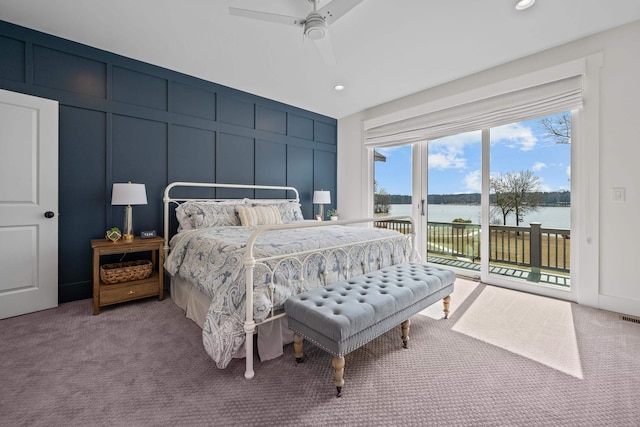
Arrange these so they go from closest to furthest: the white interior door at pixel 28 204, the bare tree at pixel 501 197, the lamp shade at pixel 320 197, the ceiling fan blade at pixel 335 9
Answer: the ceiling fan blade at pixel 335 9 → the white interior door at pixel 28 204 → the bare tree at pixel 501 197 → the lamp shade at pixel 320 197

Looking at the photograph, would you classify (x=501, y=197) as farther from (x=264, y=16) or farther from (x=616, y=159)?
(x=264, y=16)

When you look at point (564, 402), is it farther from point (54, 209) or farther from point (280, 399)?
point (54, 209)

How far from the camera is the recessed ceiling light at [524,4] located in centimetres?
231

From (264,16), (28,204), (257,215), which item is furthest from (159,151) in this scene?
(264,16)

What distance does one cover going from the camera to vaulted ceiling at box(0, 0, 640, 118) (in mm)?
2398

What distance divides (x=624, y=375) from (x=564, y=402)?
0.60 m

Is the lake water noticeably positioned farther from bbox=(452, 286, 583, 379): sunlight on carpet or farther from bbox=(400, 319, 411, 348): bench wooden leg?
bbox=(400, 319, 411, 348): bench wooden leg

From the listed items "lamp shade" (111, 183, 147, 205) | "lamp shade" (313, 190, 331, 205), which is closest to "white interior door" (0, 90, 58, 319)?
"lamp shade" (111, 183, 147, 205)

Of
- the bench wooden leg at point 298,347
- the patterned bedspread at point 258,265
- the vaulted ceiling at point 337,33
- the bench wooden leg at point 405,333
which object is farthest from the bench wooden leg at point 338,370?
the vaulted ceiling at point 337,33

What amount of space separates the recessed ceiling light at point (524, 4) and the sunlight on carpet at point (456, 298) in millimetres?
Answer: 2692

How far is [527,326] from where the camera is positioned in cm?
245

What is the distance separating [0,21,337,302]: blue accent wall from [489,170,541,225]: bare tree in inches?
131

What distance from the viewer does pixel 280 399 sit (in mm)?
1563

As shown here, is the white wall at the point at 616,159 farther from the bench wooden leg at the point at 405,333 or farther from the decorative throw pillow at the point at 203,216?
the decorative throw pillow at the point at 203,216
